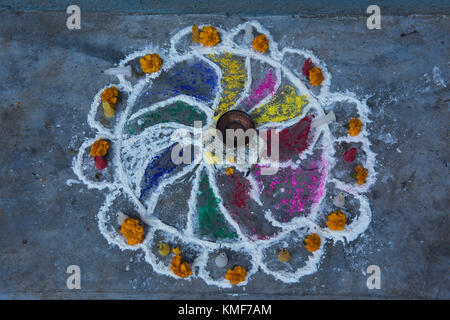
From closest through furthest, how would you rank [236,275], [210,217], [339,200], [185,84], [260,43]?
1. [236,275]
2. [339,200]
3. [210,217]
4. [260,43]
5. [185,84]

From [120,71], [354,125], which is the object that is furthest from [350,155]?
[120,71]

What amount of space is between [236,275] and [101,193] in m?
1.95

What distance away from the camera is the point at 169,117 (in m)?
4.91

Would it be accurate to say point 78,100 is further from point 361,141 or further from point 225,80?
point 361,141

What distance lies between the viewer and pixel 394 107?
16.1 feet

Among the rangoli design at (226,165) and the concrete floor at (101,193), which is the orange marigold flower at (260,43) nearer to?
the rangoli design at (226,165)

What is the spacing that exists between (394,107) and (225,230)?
266cm

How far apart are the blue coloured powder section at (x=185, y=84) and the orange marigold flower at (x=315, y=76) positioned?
1204 millimetres

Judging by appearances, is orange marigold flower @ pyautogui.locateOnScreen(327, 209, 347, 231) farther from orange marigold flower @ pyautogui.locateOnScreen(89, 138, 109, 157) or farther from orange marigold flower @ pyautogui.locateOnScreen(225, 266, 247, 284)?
orange marigold flower @ pyautogui.locateOnScreen(89, 138, 109, 157)

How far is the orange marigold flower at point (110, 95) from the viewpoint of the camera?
15.6 feet

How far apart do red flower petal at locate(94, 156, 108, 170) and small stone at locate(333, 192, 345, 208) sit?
9.41ft

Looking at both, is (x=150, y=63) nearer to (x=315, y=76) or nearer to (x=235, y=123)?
(x=235, y=123)
